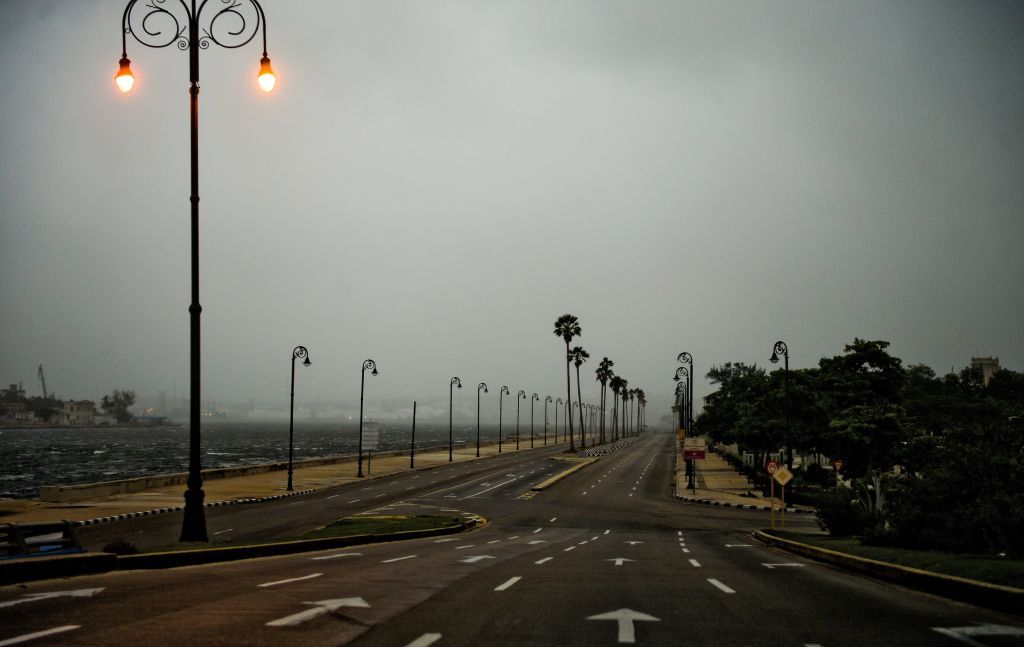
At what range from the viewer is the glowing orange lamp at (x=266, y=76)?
17.2 m

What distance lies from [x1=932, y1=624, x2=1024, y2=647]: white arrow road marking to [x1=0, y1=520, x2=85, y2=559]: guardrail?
44.7ft

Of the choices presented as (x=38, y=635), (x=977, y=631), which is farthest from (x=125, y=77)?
(x=977, y=631)

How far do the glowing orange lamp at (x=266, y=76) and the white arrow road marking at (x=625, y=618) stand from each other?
13258mm

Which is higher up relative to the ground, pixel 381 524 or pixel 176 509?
pixel 381 524

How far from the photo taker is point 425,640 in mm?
8391

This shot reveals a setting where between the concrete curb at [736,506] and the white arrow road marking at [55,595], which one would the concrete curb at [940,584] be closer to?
the white arrow road marking at [55,595]

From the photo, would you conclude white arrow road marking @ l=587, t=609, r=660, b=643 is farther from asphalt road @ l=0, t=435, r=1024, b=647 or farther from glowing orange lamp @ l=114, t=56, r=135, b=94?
glowing orange lamp @ l=114, t=56, r=135, b=94

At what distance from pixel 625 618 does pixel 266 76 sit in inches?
537

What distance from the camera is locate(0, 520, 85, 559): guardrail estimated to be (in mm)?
13172

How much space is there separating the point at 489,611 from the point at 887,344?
157 ft

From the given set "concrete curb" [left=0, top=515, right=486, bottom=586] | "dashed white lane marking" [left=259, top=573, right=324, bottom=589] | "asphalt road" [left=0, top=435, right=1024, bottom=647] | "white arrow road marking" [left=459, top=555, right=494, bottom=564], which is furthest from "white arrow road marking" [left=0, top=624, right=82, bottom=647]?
"white arrow road marking" [left=459, top=555, right=494, bottom=564]

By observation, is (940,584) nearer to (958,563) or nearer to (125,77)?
(958,563)

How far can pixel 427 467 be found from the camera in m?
79.7

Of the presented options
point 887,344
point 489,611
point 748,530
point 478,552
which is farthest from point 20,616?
point 887,344
